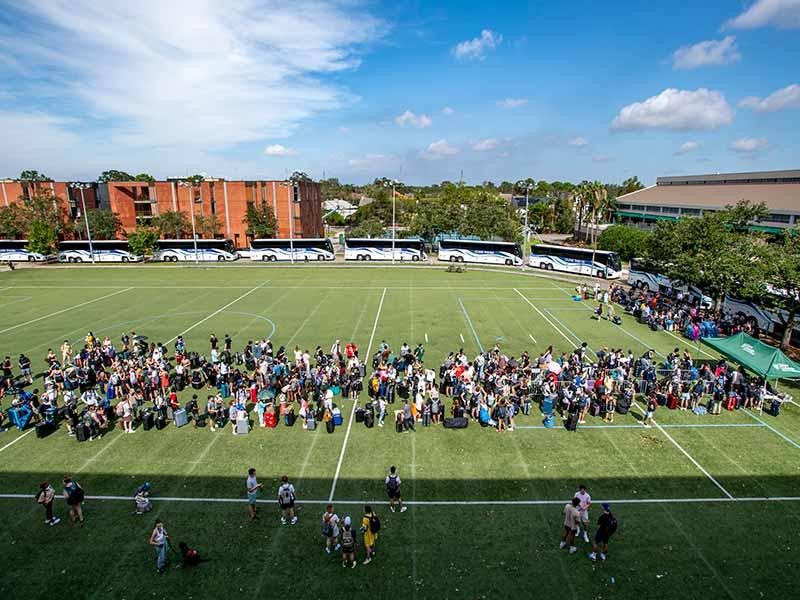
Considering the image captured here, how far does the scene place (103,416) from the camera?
1648 cm

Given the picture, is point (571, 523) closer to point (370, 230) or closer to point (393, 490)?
point (393, 490)

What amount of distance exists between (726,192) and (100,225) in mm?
97539

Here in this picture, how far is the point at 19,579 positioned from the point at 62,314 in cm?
2842

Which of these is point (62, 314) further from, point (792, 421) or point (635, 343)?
point (792, 421)

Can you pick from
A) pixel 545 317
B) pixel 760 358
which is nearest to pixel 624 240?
pixel 545 317

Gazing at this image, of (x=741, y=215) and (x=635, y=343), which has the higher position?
(x=741, y=215)

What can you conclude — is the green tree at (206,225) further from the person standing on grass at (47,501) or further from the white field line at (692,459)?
the white field line at (692,459)

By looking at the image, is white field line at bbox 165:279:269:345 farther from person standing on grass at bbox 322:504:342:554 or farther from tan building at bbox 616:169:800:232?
tan building at bbox 616:169:800:232

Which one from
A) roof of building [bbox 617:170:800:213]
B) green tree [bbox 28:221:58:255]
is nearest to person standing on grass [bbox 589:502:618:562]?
roof of building [bbox 617:170:800:213]

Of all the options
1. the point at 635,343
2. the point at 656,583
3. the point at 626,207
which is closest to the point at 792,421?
the point at 635,343

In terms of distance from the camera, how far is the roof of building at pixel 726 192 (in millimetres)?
61094

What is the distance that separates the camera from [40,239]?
189ft

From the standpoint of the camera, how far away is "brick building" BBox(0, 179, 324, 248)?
7094 cm

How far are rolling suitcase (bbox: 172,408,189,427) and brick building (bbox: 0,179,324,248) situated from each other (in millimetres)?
55798
